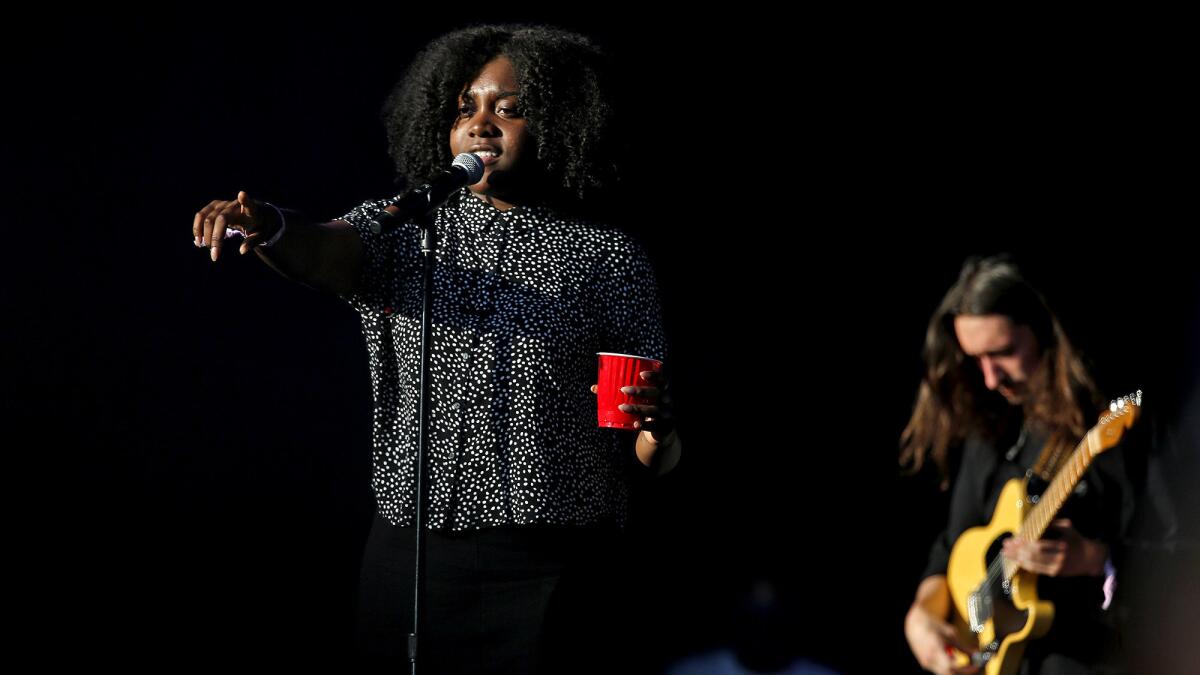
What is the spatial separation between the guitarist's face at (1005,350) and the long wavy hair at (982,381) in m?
0.02

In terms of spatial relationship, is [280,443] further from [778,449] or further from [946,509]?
[946,509]

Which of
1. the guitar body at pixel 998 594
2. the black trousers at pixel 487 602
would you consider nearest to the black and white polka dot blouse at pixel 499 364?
the black trousers at pixel 487 602

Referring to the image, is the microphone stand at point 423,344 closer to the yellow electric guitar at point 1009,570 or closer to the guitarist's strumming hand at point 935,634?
the yellow electric guitar at point 1009,570

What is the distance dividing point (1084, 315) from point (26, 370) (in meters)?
2.84

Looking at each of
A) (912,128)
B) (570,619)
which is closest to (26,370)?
(570,619)

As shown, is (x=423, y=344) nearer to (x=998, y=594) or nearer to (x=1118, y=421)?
(x=1118, y=421)

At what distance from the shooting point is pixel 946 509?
12.6 feet

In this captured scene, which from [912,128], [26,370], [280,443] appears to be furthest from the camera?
[912,128]

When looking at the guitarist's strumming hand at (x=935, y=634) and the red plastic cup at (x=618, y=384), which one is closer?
the red plastic cup at (x=618, y=384)

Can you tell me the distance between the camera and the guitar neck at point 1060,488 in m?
2.87

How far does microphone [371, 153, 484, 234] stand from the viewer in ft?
5.48

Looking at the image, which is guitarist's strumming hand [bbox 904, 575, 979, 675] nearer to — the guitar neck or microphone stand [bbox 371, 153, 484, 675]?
the guitar neck

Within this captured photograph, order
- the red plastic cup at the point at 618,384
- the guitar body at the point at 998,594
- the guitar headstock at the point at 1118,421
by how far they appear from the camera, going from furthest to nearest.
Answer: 1. the guitar body at the point at 998,594
2. the guitar headstock at the point at 1118,421
3. the red plastic cup at the point at 618,384

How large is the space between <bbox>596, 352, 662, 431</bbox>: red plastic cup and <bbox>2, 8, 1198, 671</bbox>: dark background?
0.96 meters
